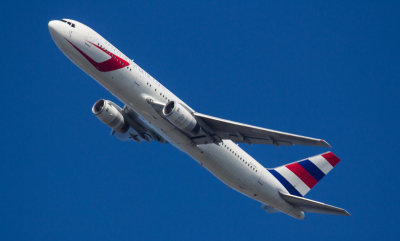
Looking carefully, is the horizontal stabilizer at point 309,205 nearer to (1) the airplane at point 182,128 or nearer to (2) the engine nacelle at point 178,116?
(1) the airplane at point 182,128

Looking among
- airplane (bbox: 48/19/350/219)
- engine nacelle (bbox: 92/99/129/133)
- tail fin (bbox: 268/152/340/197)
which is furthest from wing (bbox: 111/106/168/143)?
tail fin (bbox: 268/152/340/197)

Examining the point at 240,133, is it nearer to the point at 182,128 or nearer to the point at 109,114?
the point at 182,128

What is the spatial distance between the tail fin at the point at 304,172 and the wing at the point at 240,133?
4777 mm

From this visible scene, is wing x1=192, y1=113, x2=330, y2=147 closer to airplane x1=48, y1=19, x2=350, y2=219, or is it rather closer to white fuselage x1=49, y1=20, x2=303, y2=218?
airplane x1=48, y1=19, x2=350, y2=219

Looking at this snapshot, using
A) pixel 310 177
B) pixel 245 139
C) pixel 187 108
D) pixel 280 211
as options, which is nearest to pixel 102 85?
pixel 187 108

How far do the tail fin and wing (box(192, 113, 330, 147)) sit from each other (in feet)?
15.7

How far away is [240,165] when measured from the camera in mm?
28438

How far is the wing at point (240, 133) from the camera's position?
2608cm

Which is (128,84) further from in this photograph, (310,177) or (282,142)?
(310,177)

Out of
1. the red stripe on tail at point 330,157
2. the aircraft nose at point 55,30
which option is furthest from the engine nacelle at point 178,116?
the red stripe on tail at point 330,157

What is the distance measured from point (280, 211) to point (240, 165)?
4.27 m

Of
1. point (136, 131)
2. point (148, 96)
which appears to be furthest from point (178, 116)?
point (136, 131)

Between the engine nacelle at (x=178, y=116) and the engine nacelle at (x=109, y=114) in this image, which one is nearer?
the engine nacelle at (x=178, y=116)

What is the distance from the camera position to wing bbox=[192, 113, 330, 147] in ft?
85.6
